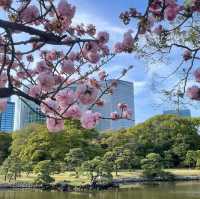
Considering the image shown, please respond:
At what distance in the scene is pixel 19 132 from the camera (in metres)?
40.1

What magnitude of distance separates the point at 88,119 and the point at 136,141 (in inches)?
1372

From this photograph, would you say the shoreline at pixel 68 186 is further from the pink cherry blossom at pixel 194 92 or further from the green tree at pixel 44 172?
the pink cherry blossom at pixel 194 92

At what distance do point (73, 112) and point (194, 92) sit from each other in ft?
3.99

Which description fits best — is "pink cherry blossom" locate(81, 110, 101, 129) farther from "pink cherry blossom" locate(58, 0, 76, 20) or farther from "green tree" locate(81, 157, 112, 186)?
"green tree" locate(81, 157, 112, 186)

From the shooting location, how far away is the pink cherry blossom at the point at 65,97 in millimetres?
2424

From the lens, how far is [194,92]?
3291 mm

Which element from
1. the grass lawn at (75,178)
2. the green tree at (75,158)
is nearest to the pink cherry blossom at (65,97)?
the grass lawn at (75,178)

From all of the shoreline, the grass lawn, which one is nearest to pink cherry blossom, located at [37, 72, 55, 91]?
the shoreline

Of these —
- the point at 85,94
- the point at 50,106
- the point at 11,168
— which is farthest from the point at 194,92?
the point at 11,168

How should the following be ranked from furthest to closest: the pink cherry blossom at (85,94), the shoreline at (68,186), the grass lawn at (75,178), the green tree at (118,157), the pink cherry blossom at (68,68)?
1. the green tree at (118,157)
2. the grass lawn at (75,178)
3. the shoreline at (68,186)
4. the pink cherry blossom at (68,68)
5. the pink cherry blossom at (85,94)

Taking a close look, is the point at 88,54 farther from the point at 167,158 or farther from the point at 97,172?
the point at 167,158

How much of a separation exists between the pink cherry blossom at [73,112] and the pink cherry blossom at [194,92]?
1131mm

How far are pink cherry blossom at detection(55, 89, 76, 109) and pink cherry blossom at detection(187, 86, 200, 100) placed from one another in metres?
1.24

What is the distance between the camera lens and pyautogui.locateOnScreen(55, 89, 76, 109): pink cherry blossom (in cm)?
242
